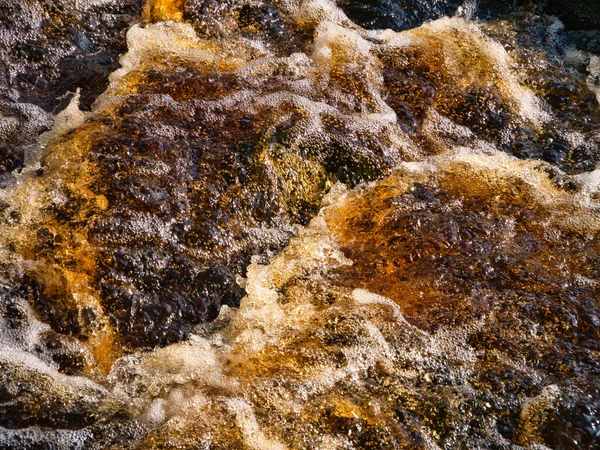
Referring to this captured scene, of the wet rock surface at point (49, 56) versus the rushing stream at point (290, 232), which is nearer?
the rushing stream at point (290, 232)

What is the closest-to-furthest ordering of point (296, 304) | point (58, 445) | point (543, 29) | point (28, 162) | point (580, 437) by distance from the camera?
point (58, 445)
point (580, 437)
point (296, 304)
point (28, 162)
point (543, 29)

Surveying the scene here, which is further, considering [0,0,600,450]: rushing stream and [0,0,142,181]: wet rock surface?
[0,0,142,181]: wet rock surface

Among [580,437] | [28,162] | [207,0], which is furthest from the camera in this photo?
[207,0]

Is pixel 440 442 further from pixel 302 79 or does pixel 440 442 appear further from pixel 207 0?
pixel 207 0

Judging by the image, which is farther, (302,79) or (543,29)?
(543,29)

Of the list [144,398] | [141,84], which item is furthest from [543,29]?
[144,398]

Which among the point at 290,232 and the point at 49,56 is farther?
the point at 49,56

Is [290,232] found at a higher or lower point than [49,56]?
lower

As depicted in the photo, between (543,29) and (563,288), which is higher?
(543,29)
